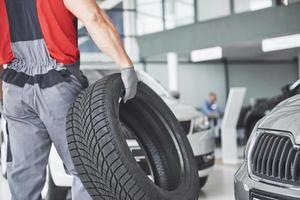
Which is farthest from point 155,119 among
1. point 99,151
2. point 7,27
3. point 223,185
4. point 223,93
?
point 223,93

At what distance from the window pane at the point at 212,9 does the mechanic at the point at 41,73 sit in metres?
11.3

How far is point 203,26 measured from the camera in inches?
504

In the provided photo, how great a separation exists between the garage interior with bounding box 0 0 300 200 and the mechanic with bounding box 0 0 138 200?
931mm

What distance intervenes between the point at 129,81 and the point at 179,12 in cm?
1310

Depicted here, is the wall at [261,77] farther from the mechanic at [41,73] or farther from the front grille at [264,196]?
the mechanic at [41,73]

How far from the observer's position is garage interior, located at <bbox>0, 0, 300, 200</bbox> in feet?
17.2

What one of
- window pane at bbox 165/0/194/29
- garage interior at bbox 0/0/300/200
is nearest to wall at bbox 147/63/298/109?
garage interior at bbox 0/0/300/200

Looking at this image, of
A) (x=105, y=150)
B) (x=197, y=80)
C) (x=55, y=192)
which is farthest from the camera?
(x=197, y=80)

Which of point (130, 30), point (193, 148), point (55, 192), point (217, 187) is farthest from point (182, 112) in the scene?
point (130, 30)

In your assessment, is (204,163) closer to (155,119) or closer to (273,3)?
(155,119)

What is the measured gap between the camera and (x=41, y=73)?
88.7 inches

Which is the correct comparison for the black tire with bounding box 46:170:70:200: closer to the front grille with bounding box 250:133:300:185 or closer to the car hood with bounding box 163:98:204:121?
the car hood with bounding box 163:98:204:121

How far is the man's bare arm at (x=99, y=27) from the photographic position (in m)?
2.16

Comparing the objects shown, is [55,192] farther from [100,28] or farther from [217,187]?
[100,28]
